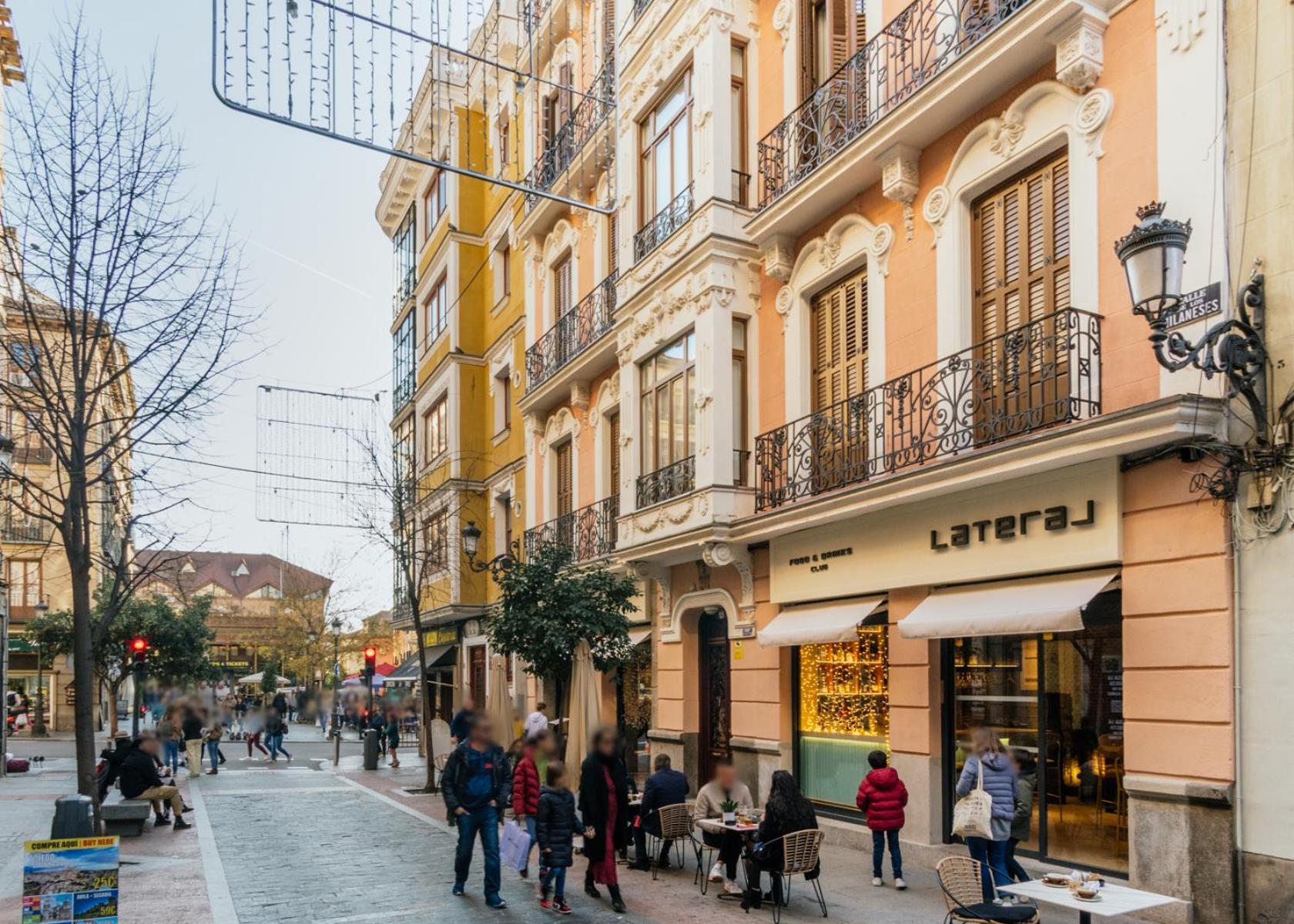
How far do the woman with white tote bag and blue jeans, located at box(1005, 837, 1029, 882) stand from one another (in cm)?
9

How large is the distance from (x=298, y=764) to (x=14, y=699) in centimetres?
2112

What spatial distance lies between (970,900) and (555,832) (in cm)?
381

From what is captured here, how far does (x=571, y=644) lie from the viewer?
1670 centimetres

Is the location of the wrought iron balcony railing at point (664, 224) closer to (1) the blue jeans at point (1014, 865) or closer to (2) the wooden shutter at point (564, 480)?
(2) the wooden shutter at point (564, 480)

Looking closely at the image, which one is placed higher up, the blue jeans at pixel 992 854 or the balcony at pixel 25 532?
the balcony at pixel 25 532

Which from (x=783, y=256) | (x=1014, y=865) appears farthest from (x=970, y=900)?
(x=783, y=256)

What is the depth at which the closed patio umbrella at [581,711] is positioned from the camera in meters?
15.0

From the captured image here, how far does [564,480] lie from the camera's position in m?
24.6

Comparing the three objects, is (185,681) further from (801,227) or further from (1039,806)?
(1039,806)

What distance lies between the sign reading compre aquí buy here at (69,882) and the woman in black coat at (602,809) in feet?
14.5

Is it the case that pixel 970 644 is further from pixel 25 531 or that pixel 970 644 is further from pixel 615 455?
pixel 25 531

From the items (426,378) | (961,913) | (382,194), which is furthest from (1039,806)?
(382,194)

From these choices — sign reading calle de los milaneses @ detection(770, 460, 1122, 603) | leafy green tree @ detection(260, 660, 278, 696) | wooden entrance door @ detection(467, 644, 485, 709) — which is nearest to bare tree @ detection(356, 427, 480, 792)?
wooden entrance door @ detection(467, 644, 485, 709)

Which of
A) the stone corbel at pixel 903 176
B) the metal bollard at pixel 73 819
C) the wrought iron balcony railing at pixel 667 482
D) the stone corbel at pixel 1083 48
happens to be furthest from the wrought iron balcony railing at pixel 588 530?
the stone corbel at pixel 1083 48
